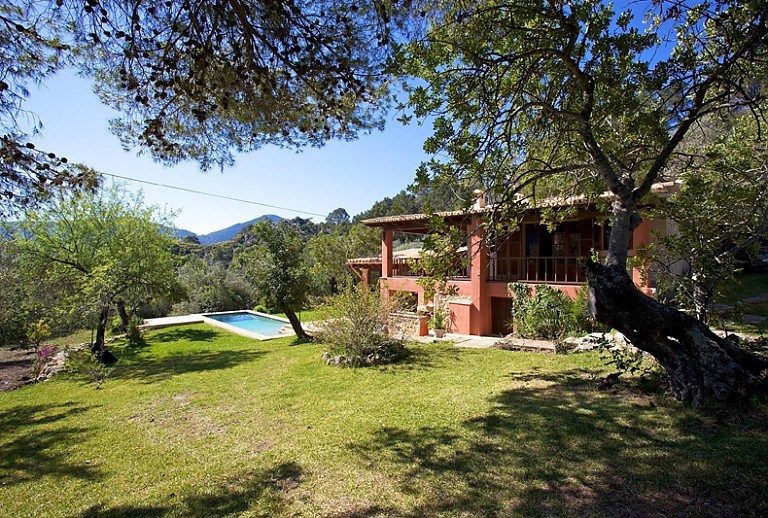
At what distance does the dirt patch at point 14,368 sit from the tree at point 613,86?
13.0 meters

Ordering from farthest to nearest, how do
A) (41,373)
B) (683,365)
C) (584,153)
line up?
1. (41,373)
2. (584,153)
3. (683,365)

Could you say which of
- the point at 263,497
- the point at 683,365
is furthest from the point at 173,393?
the point at 683,365

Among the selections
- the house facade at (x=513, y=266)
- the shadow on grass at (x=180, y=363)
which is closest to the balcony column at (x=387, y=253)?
the house facade at (x=513, y=266)

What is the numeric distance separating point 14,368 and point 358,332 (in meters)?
11.9

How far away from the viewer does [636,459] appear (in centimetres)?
379

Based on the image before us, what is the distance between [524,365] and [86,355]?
425 inches

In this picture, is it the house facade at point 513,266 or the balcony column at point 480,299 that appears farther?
the balcony column at point 480,299

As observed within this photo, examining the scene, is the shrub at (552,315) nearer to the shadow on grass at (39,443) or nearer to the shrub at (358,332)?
the shrub at (358,332)

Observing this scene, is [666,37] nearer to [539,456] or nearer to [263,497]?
[539,456]

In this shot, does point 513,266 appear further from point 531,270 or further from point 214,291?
point 214,291

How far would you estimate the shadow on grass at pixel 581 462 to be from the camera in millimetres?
3131

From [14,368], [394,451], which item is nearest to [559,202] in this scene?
[394,451]

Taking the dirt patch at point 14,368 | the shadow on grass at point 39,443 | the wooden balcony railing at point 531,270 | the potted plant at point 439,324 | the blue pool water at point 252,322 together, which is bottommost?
the dirt patch at point 14,368

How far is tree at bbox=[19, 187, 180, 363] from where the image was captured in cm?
1327
